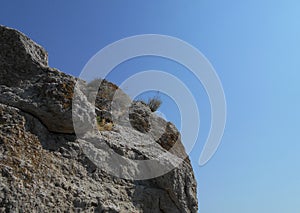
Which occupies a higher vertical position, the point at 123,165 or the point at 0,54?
the point at 0,54

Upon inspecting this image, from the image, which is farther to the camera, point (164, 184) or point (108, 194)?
point (164, 184)

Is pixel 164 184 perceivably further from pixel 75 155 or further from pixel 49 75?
pixel 49 75

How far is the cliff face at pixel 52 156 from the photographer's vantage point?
355cm

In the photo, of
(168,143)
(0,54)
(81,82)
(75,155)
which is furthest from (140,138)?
(0,54)

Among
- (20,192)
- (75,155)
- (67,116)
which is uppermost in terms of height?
(67,116)

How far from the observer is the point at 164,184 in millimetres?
5199

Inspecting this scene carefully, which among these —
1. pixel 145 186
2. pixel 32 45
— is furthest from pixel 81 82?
pixel 145 186

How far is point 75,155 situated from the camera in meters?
4.31

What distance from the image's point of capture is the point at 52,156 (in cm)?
402

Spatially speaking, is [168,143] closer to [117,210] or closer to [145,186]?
[145,186]

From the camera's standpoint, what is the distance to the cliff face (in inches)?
140

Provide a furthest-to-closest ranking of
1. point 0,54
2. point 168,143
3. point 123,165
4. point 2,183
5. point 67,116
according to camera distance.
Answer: point 168,143 < point 123,165 < point 0,54 < point 67,116 < point 2,183

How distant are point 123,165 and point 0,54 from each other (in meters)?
2.35

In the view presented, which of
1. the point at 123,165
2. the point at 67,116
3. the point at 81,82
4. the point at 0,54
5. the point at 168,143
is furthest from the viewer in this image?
the point at 168,143
